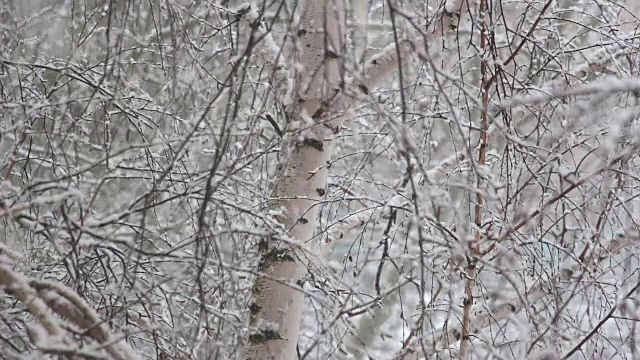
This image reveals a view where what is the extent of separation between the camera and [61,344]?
1304mm

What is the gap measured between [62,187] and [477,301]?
2.27 meters

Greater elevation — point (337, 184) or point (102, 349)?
point (337, 184)

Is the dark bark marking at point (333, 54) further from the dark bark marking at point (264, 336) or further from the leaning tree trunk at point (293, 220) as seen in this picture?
the dark bark marking at point (264, 336)

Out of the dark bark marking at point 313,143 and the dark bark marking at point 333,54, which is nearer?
the dark bark marking at point 333,54

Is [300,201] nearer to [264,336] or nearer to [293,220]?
[293,220]

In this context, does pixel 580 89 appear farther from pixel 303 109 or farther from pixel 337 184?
pixel 337 184

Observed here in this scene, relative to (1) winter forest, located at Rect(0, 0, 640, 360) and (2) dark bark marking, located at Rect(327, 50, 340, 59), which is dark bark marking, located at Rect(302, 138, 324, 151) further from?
(2) dark bark marking, located at Rect(327, 50, 340, 59)

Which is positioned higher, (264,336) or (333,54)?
(333,54)

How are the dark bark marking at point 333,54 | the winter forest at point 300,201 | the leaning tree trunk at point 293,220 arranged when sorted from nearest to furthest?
the dark bark marking at point 333,54 < the winter forest at point 300,201 < the leaning tree trunk at point 293,220

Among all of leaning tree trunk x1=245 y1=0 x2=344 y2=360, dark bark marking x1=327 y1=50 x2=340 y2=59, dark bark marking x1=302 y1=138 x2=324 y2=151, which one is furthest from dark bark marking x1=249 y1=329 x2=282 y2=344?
dark bark marking x1=327 y1=50 x2=340 y2=59

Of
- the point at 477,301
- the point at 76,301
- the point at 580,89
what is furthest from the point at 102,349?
the point at 477,301

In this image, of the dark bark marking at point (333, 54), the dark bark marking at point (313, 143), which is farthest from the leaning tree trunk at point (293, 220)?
the dark bark marking at point (333, 54)

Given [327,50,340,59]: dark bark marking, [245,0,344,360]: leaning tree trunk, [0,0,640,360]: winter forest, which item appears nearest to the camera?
[327,50,340,59]: dark bark marking

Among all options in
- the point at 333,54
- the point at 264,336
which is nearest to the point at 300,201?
the point at 264,336
